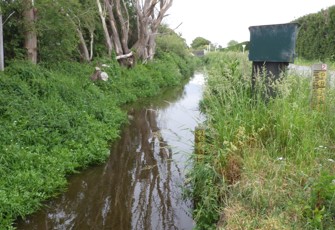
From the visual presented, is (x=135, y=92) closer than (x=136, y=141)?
No

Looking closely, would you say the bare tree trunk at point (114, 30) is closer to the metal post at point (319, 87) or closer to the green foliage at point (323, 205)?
the metal post at point (319, 87)

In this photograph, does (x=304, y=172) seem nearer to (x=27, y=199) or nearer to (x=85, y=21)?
(x=27, y=199)

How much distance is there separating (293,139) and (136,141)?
3.82 m

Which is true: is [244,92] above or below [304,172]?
above

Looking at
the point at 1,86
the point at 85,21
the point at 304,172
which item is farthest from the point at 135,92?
the point at 304,172

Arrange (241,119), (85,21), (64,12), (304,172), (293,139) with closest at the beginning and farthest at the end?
(304,172), (293,139), (241,119), (64,12), (85,21)

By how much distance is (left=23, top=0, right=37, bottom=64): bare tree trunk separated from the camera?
25.0 ft

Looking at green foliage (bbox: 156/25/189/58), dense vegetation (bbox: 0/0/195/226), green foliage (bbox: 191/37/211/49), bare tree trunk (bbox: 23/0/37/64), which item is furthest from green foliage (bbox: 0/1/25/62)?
green foliage (bbox: 191/37/211/49)

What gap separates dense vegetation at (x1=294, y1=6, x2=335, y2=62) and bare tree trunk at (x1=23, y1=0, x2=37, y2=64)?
12.8 meters

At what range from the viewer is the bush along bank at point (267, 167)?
2.58m

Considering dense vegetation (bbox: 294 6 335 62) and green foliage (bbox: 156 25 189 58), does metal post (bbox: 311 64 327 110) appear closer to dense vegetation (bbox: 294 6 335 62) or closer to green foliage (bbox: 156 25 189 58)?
dense vegetation (bbox: 294 6 335 62)

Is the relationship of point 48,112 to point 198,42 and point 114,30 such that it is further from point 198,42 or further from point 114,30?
point 198,42

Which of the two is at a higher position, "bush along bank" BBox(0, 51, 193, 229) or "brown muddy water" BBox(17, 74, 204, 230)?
"bush along bank" BBox(0, 51, 193, 229)

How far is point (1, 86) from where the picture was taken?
6242 millimetres
